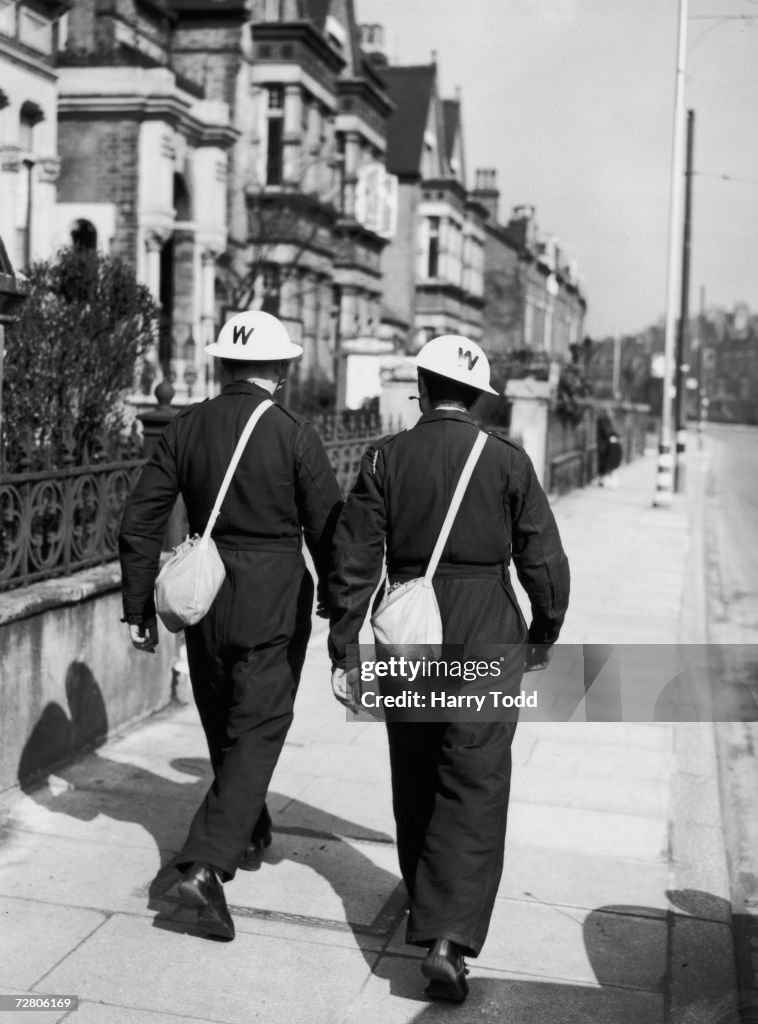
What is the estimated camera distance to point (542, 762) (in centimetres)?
684

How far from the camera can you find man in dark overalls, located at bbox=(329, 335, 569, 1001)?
4074 millimetres

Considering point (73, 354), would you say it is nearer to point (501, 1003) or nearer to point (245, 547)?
point (245, 547)

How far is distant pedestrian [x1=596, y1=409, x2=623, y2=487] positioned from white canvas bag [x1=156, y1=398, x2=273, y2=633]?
24.3 meters

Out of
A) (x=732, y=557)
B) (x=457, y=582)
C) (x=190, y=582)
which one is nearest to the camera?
(x=457, y=582)

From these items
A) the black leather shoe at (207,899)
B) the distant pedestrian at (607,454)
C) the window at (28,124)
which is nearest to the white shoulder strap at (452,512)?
the black leather shoe at (207,899)

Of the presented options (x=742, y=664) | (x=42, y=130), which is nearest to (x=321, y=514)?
(x=742, y=664)

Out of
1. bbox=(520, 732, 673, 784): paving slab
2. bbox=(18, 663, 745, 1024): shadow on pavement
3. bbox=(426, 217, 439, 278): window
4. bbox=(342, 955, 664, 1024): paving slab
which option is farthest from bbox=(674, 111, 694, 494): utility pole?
bbox=(342, 955, 664, 1024): paving slab

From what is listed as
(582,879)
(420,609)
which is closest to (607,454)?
(582,879)

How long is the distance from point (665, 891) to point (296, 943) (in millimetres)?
1516

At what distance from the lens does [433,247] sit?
4781 cm

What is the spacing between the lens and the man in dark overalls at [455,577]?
4.07m

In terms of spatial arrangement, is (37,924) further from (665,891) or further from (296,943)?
(665,891)

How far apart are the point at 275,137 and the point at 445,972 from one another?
26589 millimetres

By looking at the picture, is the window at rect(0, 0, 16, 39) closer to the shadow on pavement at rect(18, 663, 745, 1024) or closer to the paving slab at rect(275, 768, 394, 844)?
the shadow on pavement at rect(18, 663, 745, 1024)
